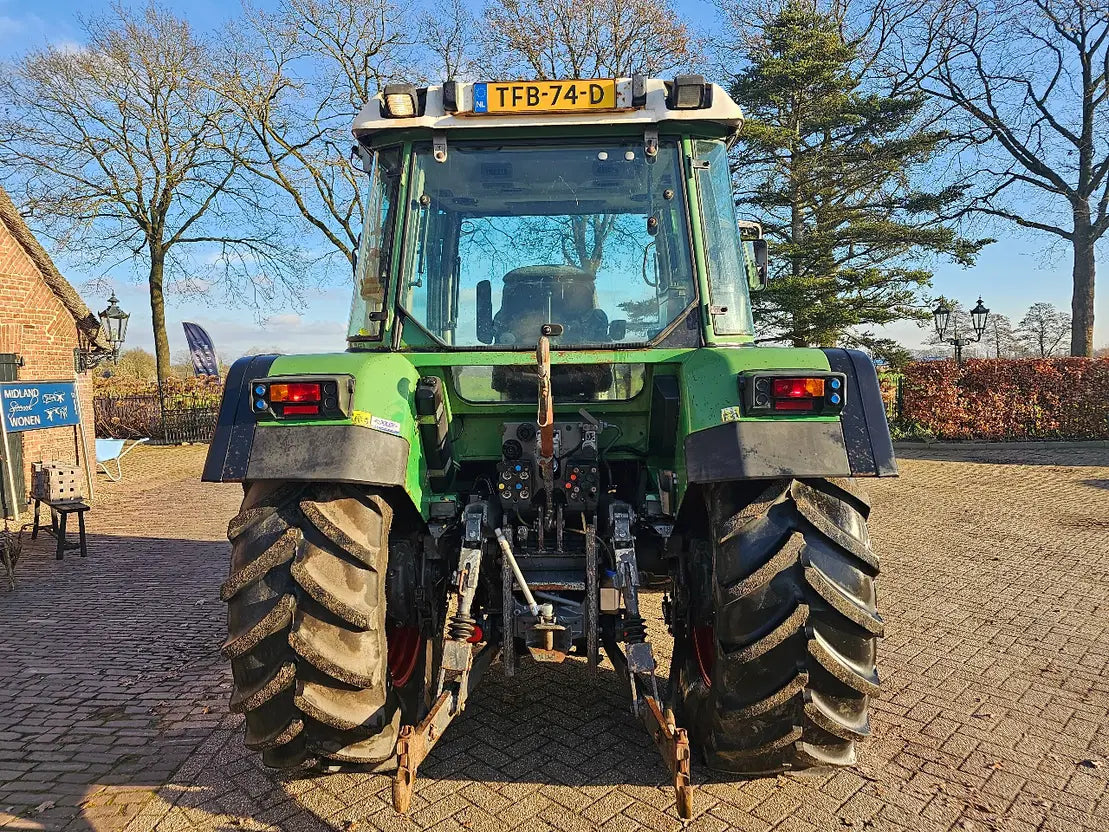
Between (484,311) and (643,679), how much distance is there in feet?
5.83

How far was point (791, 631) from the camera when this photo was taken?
2.76 m

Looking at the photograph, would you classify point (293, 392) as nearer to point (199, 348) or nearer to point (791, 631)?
point (791, 631)

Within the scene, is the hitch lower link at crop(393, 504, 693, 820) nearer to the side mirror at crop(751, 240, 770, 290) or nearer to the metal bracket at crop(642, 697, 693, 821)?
the metal bracket at crop(642, 697, 693, 821)

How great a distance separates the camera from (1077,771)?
3.57 metres

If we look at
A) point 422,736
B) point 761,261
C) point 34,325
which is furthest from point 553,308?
point 34,325

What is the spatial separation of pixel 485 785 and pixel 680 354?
2.00 meters

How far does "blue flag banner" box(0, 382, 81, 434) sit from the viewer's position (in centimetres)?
932

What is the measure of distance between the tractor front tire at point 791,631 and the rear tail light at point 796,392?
0.89 feet

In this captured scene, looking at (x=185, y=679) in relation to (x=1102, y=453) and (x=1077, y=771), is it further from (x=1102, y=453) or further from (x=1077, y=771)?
(x=1102, y=453)

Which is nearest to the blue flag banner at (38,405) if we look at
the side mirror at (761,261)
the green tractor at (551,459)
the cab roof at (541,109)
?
the green tractor at (551,459)

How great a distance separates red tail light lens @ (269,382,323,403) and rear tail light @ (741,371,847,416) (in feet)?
5.18

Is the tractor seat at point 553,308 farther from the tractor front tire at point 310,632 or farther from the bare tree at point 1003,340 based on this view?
the bare tree at point 1003,340

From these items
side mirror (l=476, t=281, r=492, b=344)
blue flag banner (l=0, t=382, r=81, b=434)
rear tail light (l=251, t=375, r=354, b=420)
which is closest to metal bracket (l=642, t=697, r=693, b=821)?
rear tail light (l=251, t=375, r=354, b=420)

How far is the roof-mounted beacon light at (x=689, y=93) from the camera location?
366cm
